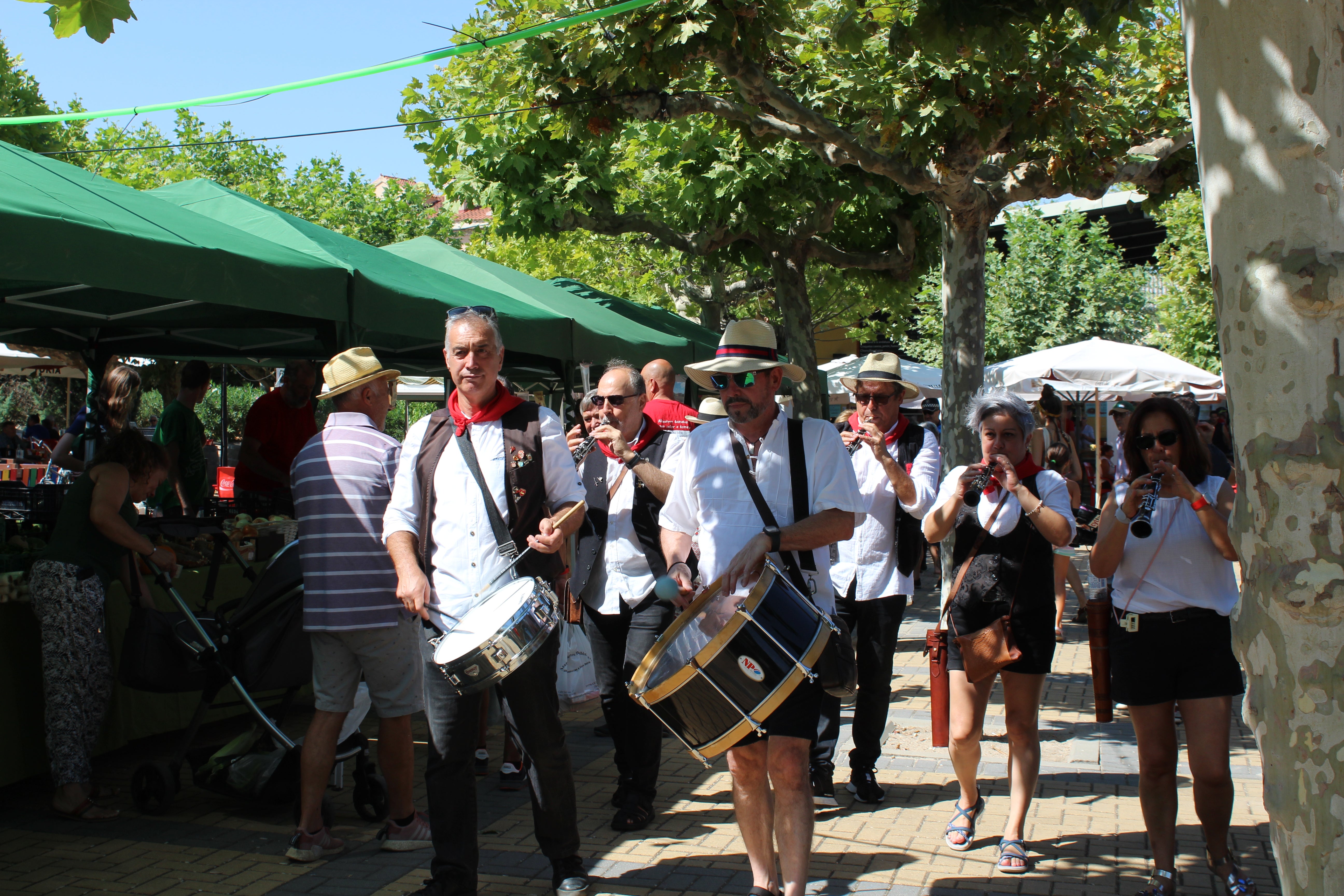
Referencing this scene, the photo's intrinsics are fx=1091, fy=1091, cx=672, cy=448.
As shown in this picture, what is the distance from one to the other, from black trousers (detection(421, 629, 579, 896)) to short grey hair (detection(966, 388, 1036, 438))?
189cm

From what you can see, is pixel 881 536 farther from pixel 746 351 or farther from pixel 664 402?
pixel 746 351

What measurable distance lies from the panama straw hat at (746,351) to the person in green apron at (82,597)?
111 inches

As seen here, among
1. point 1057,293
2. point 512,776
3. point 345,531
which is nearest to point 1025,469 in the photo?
point 345,531

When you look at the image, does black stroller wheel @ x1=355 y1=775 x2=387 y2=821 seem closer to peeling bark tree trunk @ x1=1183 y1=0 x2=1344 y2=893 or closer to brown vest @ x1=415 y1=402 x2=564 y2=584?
brown vest @ x1=415 y1=402 x2=564 y2=584

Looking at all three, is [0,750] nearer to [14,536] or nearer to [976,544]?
[14,536]

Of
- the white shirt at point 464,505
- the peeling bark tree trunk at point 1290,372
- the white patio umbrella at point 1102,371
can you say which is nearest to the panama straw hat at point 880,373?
the white shirt at point 464,505

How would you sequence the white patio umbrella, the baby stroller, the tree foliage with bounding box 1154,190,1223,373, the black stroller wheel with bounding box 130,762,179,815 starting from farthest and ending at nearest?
the tree foliage with bounding box 1154,190,1223,373 → the white patio umbrella → the black stroller wheel with bounding box 130,762,179,815 → the baby stroller

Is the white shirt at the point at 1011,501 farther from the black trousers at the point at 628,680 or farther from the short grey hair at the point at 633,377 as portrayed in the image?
the short grey hair at the point at 633,377

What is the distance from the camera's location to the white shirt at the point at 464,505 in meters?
3.78

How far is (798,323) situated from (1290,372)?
1197 centimetres

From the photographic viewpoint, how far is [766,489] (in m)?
3.81

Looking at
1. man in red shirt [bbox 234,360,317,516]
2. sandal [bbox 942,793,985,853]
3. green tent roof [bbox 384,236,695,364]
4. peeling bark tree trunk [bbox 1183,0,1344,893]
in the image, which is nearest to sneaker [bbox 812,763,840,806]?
sandal [bbox 942,793,985,853]

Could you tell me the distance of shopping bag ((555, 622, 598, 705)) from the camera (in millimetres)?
5230

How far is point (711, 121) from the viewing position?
485 inches
